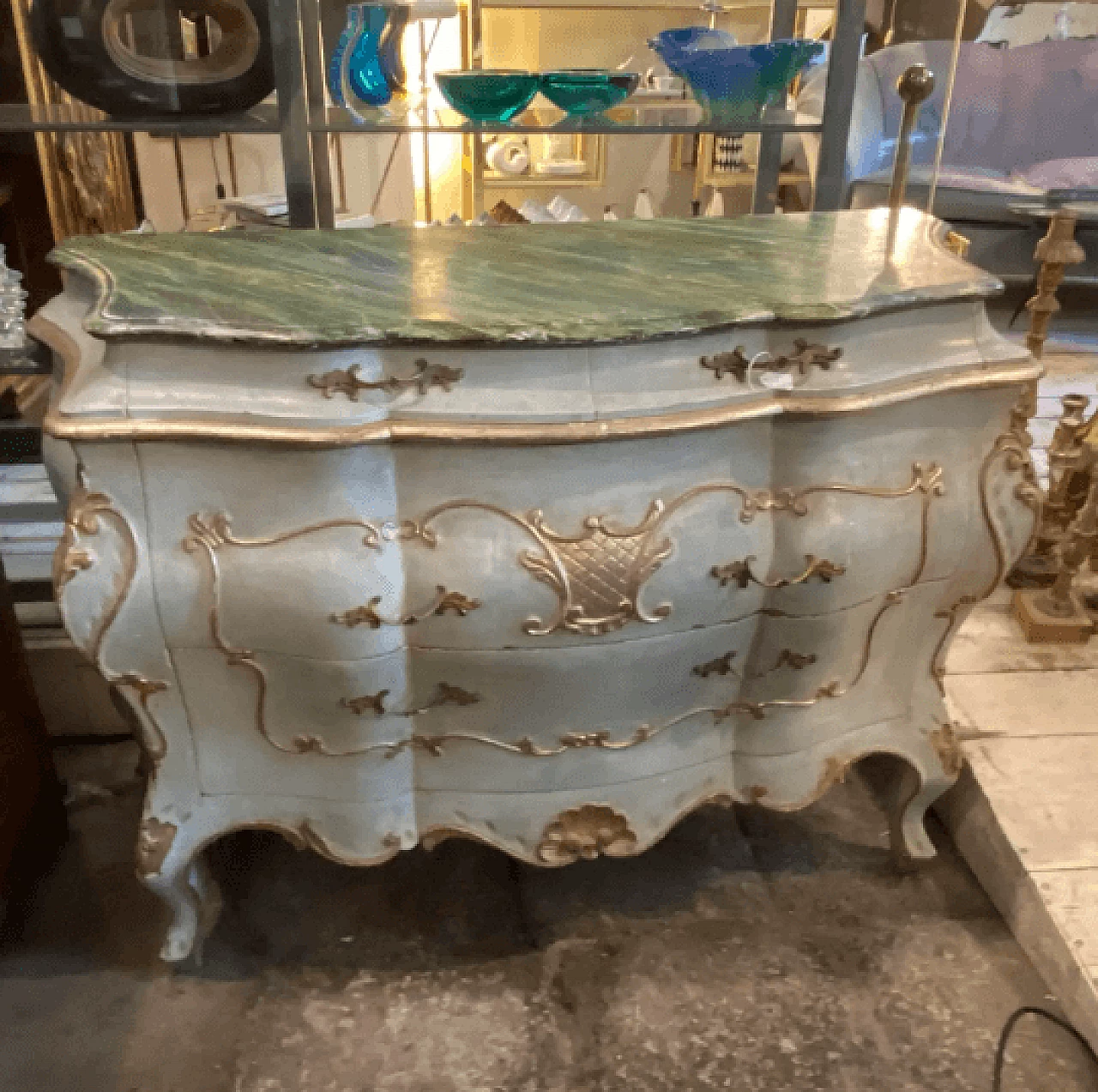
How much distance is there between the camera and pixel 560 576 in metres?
1.10

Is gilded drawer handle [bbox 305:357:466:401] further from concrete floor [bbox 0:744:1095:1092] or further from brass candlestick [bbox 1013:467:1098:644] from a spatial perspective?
brass candlestick [bbox 1013:467:1098:644]

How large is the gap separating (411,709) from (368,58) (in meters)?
1.01

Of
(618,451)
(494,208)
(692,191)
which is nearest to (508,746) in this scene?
(618,451)

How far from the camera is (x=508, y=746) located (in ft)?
4.10

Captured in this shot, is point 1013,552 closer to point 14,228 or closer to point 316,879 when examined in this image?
point 316,879

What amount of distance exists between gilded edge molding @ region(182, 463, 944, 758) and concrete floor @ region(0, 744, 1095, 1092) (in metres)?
0.39

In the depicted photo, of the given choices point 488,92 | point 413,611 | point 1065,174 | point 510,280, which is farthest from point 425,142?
point 1065,174

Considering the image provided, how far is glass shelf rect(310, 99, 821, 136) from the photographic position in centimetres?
148

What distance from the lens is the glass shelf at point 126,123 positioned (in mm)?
1415

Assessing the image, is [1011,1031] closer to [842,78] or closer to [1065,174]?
[842,78]

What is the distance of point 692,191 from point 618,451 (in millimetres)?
1254

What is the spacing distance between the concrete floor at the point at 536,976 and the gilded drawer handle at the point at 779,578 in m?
0.62

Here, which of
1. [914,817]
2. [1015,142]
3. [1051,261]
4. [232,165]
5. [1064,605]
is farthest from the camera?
[1015,142]

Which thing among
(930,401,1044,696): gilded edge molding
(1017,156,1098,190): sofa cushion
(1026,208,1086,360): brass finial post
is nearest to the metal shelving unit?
(1026,208,1086,360): brass finial post
